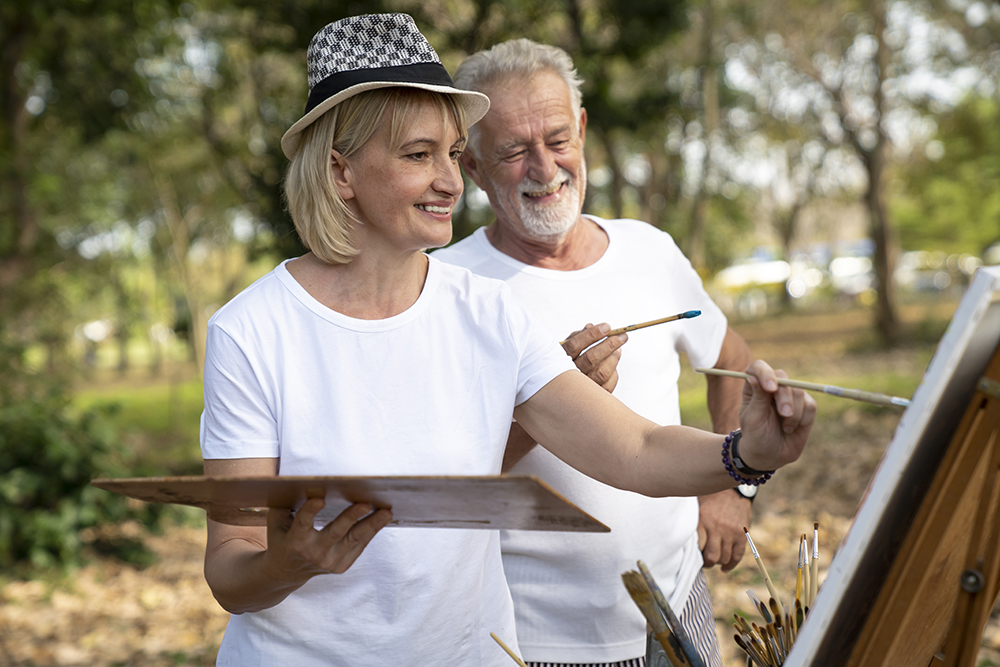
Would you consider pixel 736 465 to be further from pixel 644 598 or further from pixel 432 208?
pixel 432 208

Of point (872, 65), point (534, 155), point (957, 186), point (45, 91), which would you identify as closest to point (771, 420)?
point (534, 155)

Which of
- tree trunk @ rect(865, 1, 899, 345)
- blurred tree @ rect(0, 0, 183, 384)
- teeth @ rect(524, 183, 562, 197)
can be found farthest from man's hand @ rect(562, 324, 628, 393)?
tree trunk @ rect(865, 1, 899, 345)

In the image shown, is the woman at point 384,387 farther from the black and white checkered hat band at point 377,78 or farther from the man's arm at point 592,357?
the man's arm at point 592,357

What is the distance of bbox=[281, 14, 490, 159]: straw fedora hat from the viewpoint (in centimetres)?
161

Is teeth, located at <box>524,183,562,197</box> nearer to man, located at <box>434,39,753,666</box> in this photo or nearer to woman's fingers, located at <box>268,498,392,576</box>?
man, located at <box>434,39,753,666</box>

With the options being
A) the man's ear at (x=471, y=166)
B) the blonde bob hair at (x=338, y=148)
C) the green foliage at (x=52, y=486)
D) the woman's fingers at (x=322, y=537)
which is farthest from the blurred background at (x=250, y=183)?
the woman's fingers at (x=322, y=537)

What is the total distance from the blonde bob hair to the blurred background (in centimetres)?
279

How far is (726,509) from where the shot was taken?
8.10ft

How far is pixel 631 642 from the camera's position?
2.16 metres

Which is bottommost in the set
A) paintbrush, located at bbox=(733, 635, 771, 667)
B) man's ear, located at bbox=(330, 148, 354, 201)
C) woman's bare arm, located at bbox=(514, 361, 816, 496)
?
paintbrush, located at bbox=(733, 635, 771, 667)

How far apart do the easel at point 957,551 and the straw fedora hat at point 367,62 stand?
1.07 meters

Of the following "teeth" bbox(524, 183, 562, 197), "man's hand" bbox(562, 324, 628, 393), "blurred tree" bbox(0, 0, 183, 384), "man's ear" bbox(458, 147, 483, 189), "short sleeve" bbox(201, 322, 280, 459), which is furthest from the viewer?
"blurred tree" bbox(0, 0, 183, 384)

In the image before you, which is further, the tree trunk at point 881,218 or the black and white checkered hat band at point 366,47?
the tree trunk at point 881,218

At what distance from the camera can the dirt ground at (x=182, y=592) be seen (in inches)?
198
